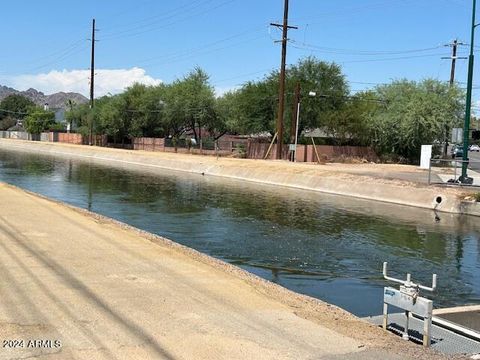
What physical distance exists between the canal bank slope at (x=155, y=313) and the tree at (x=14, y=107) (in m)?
190

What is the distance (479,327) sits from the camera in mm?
9539

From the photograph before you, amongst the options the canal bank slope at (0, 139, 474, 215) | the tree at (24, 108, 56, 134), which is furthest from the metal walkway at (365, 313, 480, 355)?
the tree at (24, 108, 56, 134)

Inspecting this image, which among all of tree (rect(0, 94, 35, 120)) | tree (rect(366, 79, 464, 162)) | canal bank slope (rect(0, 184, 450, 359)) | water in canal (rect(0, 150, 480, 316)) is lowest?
water in canal (rect(0, 150, 480, 316))

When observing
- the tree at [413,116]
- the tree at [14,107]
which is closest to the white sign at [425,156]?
the tree at [413,116]

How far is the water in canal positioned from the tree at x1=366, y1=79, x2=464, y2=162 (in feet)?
76.7

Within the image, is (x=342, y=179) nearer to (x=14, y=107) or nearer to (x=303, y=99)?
(x=303, y=99)

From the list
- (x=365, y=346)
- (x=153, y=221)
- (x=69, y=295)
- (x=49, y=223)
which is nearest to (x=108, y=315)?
(x=69, y=295)

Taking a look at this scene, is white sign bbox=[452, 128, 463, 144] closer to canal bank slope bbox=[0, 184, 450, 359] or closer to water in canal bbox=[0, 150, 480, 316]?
water in canal bbox=[0, 150, 480, 316]

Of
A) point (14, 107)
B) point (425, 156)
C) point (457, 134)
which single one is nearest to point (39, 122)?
point (14, 107)

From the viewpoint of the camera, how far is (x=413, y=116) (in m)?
54.6

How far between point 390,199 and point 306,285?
67.2ft

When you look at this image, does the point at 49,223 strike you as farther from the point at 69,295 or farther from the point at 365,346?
the point at 365,346

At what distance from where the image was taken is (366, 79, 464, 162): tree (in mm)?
54594

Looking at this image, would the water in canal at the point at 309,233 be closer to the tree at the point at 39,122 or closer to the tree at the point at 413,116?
the tree at the point at 413,116
